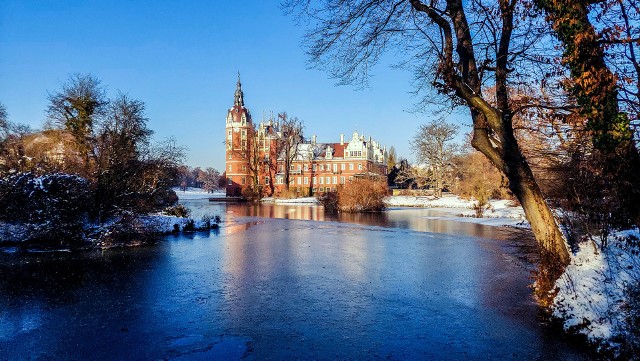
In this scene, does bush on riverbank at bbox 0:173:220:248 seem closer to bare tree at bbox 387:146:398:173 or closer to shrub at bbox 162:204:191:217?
shrub at bbox 162:204:191:217

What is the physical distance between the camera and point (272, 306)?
775 centimetres

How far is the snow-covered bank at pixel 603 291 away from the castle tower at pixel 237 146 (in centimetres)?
6413

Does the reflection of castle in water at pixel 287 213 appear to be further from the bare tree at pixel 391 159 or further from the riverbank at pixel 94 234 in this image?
the bare tree at pixel 391 159

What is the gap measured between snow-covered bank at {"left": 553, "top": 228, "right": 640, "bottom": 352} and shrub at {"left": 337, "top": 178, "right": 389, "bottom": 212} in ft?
98.0

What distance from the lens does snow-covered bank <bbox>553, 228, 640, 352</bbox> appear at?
5412 mm

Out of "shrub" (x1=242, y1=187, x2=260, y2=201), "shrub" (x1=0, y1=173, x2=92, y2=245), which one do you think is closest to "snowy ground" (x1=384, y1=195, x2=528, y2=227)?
"shrub" (x1=0, y1=173, x2=92, y2=245)

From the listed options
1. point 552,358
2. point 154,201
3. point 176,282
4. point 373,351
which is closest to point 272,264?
point 176,282

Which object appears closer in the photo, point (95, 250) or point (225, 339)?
point (225, 339)

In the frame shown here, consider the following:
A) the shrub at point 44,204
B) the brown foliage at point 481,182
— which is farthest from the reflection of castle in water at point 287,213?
the shrub at point 44,204

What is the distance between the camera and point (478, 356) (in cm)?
556

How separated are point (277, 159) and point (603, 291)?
6761 centimetres

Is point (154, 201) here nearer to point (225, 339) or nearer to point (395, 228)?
point (395, 228)

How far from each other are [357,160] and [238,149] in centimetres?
2143

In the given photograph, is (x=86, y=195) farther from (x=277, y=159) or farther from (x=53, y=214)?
(x=277, y=159)
